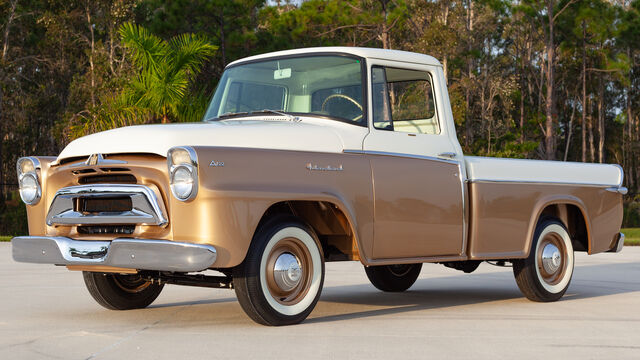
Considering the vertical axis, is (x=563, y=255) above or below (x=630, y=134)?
below

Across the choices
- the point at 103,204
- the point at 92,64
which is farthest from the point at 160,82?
the point at 92,64

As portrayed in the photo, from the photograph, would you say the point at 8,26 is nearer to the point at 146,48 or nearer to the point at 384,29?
the point at 384,29

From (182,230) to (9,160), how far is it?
4100cm

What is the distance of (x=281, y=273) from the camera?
6.60 meters

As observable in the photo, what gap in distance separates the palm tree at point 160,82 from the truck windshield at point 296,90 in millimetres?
11382

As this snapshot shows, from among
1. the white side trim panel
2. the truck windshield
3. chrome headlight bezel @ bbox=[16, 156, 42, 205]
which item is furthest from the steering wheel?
chrome headlight bezel @ bbox=[16, 156, 42, 205]

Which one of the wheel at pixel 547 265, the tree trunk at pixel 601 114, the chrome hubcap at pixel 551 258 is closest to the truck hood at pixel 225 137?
the wheel at pixel 547 265

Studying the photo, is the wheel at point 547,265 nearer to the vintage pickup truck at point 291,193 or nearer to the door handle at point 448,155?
the vintage pickup truck at point 291,193

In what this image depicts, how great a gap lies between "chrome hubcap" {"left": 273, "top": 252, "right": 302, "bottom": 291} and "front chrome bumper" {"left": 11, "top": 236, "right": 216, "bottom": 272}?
0.74 metres

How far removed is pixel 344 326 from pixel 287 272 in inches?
27.0

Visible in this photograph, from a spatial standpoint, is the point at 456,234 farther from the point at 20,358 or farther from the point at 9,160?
the point at 9,160

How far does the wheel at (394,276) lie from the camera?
9.91 meters

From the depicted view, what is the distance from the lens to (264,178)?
638cm

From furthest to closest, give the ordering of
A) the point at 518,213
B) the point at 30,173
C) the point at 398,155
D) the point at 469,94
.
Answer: the point at 469,94 < the point at 518,213 < the point at 398,155 < the point at 30,173
